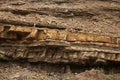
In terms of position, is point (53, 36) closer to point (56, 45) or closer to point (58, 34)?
point (58, 34)

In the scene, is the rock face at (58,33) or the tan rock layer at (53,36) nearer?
the rock face at (58,33)

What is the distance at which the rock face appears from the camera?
14.7 meters

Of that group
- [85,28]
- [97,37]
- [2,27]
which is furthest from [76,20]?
[2,27]

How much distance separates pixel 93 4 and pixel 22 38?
406 cm

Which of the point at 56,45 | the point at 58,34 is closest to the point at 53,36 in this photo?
the point at 58,34

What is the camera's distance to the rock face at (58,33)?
14688 mm

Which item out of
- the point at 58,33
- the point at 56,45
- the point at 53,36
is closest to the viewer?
the point at 56,45

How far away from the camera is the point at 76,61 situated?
14.7m

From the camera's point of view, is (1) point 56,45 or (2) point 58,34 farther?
(2) point 58,34

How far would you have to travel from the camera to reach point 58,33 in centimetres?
1504

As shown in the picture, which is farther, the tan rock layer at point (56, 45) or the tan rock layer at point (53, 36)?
the tan rock layer at point (53, 36)

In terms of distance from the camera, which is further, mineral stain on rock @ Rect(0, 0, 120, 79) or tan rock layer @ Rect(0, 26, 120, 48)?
tan rock layer @ Rect(0, 26, 120, 48)

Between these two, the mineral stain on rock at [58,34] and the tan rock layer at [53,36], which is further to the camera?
the tan rock layer at [53,36]

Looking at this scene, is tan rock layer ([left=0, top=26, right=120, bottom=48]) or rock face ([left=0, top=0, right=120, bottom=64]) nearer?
rock face ([left=0, top=0, right=120, bottom=64])
